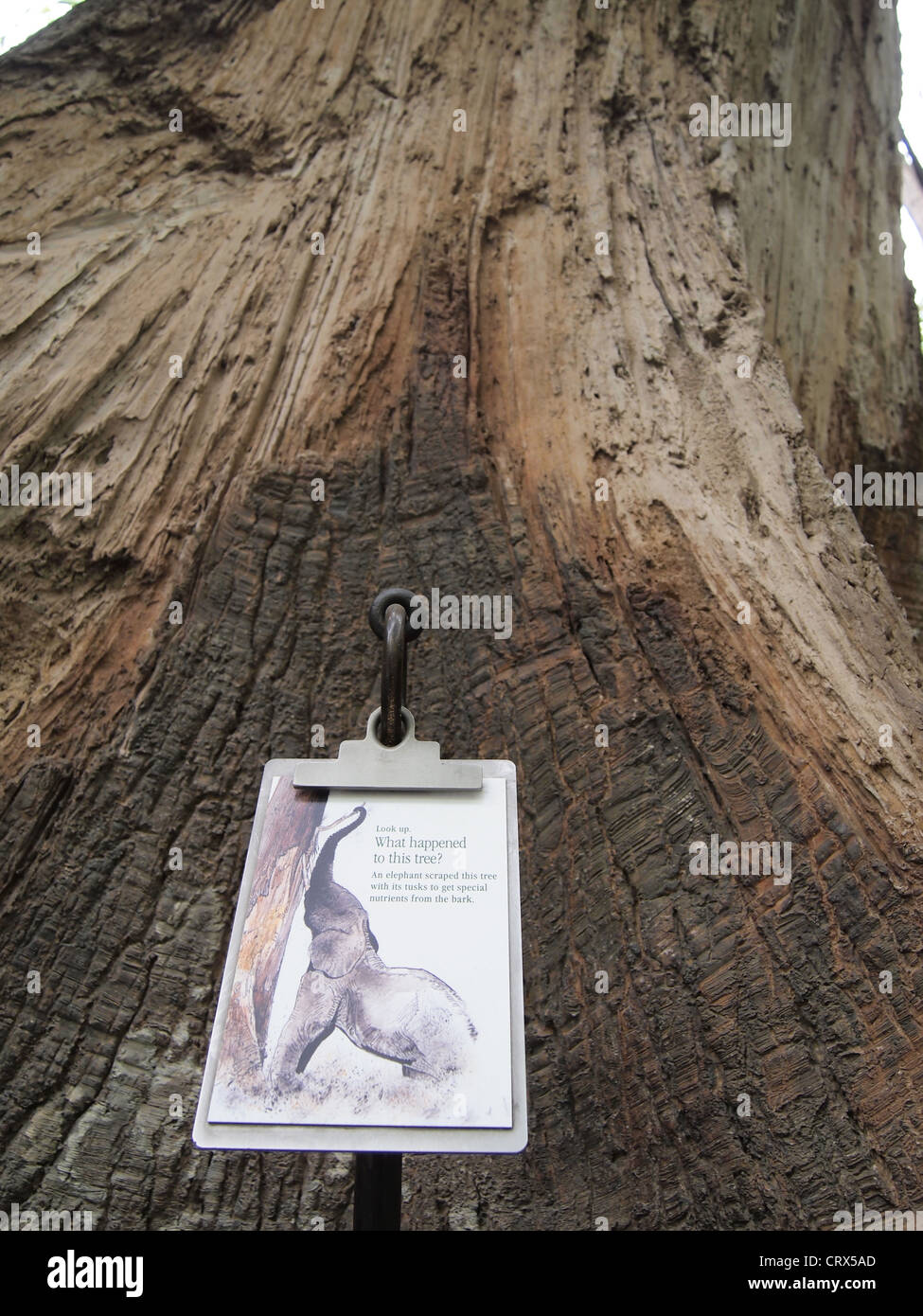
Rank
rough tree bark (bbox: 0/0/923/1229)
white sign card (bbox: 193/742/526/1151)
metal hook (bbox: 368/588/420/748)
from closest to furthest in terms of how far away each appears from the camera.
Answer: white sign card (bbox: 193/742/526/1151) → metal hook (bbox: 368/588/420/748) → rough tree bark (bbox: 0/0/923/1229)

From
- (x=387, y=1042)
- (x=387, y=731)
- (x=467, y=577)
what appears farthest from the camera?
(x=467, y=577)

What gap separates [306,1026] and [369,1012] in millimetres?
89

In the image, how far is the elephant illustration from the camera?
1.26 metres

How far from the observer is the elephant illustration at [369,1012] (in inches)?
49.7

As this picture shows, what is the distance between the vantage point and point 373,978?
4.25 feet

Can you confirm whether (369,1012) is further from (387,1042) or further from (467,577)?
(467,577)

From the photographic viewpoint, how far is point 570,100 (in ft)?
13.0

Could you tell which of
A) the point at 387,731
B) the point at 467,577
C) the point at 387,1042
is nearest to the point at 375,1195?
the point at 387,1042

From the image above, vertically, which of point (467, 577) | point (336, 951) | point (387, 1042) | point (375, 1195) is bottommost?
point (375, 1195)

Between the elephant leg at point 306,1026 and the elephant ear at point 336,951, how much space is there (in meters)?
0.02

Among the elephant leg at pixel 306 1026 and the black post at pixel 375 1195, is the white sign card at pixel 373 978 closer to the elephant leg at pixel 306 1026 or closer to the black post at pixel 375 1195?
the elephant leg at pixel 306 1026

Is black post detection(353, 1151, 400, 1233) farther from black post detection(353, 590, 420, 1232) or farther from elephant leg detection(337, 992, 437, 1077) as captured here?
elephant leg detection(337, 992, 437, 1077)

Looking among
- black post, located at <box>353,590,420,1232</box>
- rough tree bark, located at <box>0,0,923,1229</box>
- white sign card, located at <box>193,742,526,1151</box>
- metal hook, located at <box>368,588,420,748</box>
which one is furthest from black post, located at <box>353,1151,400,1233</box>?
rough tree bark, located at <box>0,0,923,1229</box>

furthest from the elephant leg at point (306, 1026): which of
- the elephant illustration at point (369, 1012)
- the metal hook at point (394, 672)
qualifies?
the metal hook at point (394, 672)
